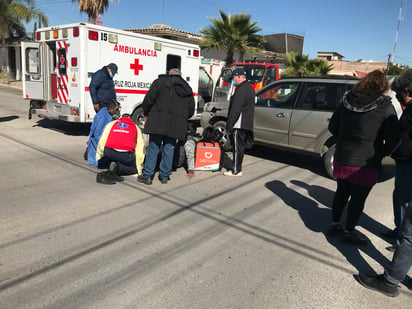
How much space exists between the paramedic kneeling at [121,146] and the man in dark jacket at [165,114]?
0.27 m

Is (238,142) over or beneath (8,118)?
over

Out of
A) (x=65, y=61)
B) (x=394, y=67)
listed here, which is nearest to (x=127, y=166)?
(x=65, y=61)

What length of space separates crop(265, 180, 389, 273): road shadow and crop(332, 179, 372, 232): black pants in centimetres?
26

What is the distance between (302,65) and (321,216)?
59.5ft

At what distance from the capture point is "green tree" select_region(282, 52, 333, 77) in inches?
818

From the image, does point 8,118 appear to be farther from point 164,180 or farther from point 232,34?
point 232,34

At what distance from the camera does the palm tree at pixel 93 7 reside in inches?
732

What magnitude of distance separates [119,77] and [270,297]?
669cm

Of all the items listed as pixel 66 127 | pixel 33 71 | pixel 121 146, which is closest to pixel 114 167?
pixel 121 146

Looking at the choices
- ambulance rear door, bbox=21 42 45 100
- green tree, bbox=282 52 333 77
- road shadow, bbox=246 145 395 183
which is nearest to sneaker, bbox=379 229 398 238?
road shadow, bbox=246 145 395 183

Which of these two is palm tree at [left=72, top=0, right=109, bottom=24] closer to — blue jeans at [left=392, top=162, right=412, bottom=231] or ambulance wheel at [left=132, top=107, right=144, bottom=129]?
ambulance wheel at [left=132, top=107, right=144, bottom=129]

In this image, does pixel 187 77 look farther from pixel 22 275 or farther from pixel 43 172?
pixel 22 275

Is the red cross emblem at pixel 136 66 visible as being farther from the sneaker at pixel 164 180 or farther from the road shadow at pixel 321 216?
the road shadow at pixel 321 216

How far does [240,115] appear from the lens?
568cm
